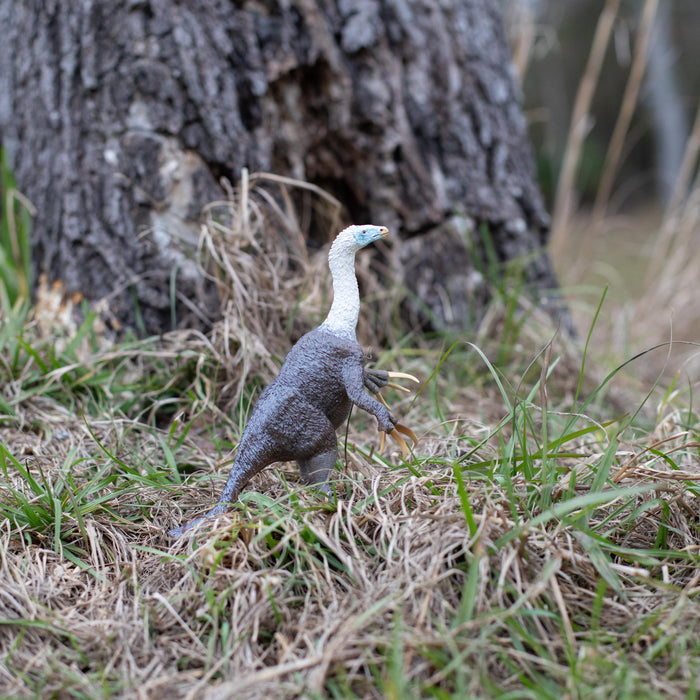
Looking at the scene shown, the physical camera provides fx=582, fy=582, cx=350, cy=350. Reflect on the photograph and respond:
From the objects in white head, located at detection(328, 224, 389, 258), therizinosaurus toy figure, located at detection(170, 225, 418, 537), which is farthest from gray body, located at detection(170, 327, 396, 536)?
white head, located at detection(328, 224, 389, 258)

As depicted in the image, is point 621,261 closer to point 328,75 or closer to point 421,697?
point 328,75

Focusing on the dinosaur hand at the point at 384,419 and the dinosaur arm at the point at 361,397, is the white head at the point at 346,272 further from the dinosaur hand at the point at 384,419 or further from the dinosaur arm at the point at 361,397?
the dinosaur hand at the point at 384,419

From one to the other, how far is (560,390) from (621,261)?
4879 millimetres

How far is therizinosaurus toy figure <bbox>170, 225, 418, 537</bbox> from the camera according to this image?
51.1 inches

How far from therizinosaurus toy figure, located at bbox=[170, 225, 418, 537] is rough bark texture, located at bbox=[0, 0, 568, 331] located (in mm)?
935

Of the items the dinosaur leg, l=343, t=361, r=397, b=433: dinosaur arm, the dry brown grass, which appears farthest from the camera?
the dinosaur leg

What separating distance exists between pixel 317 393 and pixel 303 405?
4 cm

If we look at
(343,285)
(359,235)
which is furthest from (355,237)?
(343,285)

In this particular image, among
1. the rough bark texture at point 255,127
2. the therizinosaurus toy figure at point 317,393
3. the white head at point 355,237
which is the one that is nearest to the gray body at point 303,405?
the therizinosaurus toy figure at point 317,393

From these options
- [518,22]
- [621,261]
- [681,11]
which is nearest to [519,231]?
[518,22]

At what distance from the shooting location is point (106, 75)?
2.14m

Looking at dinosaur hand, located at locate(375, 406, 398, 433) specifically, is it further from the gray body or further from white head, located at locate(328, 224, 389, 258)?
white head, located at locate(328, 224, 389, 258)

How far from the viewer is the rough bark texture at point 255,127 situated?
2125 mm

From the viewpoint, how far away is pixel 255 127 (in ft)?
7.41
